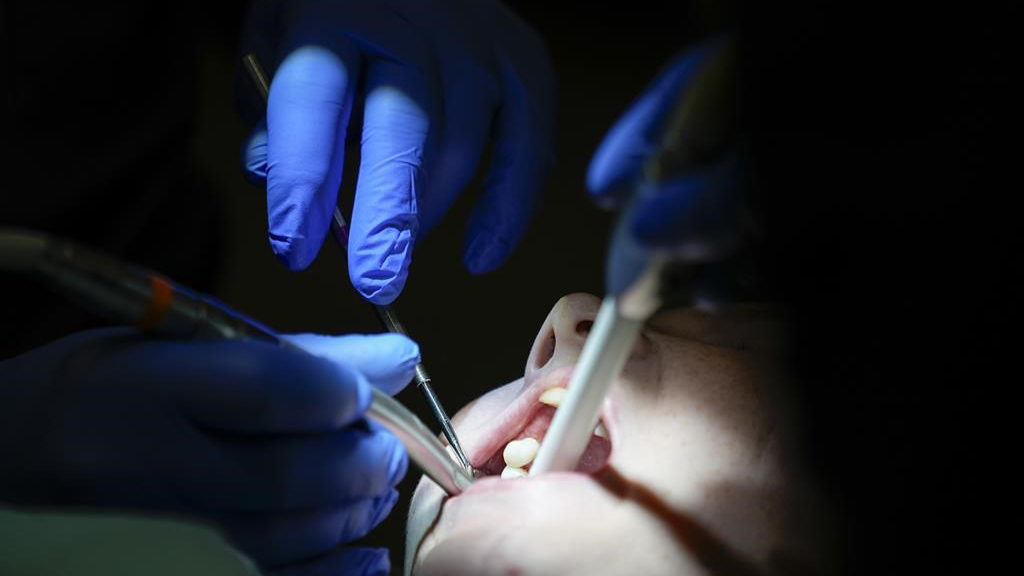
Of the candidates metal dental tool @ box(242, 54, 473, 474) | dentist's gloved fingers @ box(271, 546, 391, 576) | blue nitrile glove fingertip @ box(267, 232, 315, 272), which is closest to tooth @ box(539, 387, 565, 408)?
metal dental tool @ box(242, 54, 473, 474)

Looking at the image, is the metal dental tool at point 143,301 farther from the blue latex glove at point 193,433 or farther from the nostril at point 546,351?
the nostril at point 546,351

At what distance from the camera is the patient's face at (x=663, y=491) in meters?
0.87

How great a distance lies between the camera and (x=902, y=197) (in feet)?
2.59

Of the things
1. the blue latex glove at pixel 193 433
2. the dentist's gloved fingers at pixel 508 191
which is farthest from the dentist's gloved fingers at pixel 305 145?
the blue latex glove at pixel 193 433

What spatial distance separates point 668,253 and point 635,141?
14 cm

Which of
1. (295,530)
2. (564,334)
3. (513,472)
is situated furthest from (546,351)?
(295,530)

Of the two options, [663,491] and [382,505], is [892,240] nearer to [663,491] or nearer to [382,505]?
[663,491]

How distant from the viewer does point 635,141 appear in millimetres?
746

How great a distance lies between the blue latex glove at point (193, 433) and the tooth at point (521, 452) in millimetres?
211

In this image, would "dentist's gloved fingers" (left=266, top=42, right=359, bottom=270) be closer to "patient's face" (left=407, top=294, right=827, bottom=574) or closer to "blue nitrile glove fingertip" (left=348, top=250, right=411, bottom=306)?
"blue nitrile glove fingertip" (left=348, top=250, right=411, bottom=306)

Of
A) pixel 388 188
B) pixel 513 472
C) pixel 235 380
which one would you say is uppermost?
pixel 388 188

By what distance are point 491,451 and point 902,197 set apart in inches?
24.0

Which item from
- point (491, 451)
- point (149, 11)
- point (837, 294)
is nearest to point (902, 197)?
point (837, 294)

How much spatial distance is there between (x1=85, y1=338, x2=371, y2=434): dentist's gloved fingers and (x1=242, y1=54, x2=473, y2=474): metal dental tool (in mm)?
289
